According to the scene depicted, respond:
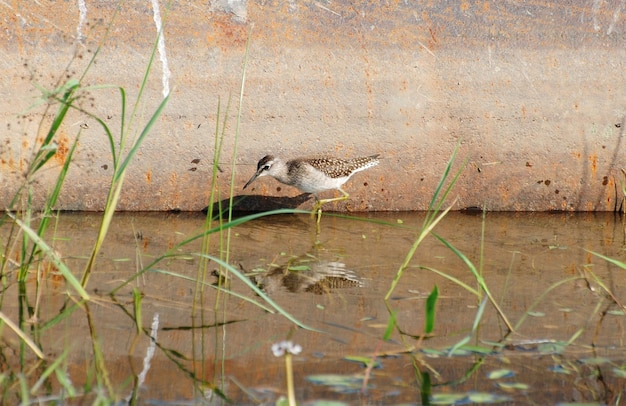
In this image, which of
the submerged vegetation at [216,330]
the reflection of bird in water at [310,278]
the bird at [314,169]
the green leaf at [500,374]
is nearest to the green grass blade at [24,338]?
the submerged vegetation at [216,330]

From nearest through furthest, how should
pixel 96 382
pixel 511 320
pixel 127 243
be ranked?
pixel 96 382
pixel 511 320
pixel 127 243

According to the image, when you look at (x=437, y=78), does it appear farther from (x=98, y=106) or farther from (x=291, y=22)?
(x=98, y=106)

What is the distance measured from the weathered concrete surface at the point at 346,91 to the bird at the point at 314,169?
107 mm

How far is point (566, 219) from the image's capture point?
709 centimetres

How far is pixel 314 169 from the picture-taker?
686cm

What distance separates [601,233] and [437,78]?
1647mm

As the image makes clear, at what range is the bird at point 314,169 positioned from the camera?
6750 millimetres

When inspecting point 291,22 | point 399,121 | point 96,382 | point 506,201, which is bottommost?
point 96,382

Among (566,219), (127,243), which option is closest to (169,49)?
(127,243)

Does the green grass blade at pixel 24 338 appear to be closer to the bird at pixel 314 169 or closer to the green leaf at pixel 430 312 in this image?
the green leaf at pixel 430 312

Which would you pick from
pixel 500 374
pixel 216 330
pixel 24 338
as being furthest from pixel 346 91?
pixel 24 338

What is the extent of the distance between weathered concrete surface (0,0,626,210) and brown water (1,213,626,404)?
52 cm

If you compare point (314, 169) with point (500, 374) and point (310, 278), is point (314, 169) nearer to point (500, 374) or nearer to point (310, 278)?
point (310, 278)

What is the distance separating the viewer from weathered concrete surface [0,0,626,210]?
6.55 m
